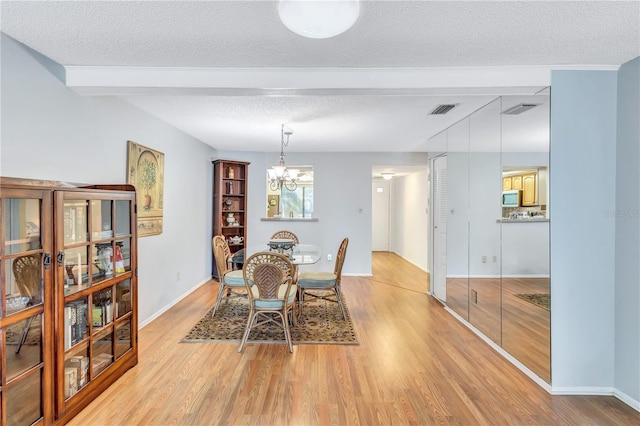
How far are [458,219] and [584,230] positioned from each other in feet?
4.95

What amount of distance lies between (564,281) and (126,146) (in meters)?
4.08

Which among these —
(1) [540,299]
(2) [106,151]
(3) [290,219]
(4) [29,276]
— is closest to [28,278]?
(4) [29,276]

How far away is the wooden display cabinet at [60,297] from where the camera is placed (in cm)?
170

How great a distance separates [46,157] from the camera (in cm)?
224

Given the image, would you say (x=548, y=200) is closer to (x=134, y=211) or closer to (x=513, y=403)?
(x=513, y=403)

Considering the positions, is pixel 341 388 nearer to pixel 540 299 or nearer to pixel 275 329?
pixel 275 329

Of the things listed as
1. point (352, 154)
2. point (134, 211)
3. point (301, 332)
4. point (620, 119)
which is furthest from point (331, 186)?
point (620, 119)

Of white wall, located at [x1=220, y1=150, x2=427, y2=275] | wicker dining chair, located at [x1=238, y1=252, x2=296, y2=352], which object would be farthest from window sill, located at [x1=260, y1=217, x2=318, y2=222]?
wicker dining chair, located at [x1=238, y1=252, x2=296, y2=352]

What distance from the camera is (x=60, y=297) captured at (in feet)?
6.27

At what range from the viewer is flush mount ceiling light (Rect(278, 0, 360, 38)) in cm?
136

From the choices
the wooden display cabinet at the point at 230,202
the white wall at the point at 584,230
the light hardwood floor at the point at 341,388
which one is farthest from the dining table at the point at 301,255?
the white wall at the point at 584,230

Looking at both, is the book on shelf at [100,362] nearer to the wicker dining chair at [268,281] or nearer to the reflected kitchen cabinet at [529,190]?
the wicker dining chair at [268,281]

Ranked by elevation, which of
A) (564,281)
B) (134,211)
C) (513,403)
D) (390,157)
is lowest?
Result: (513,403)

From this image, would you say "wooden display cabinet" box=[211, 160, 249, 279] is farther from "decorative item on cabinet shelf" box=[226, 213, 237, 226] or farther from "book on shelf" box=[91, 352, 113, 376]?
"book on shelf" box=[91, 352, 113, 376]
